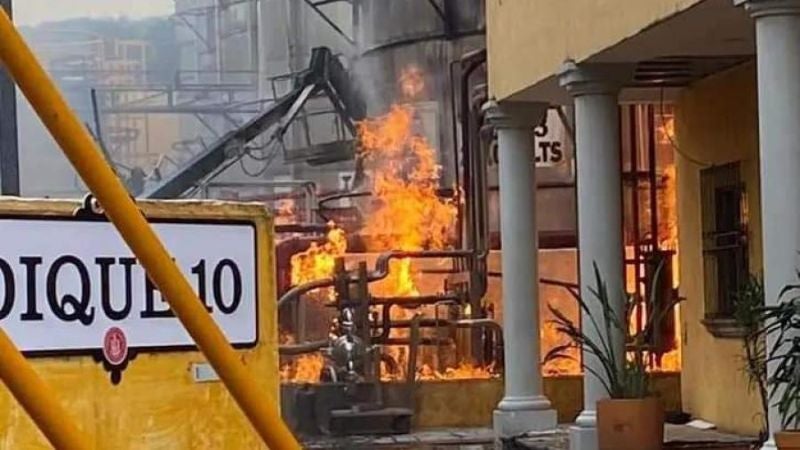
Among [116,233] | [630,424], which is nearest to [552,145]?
[630,424]

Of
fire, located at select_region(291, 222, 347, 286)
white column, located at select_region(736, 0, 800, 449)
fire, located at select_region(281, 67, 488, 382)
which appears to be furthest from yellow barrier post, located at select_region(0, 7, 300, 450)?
fire, located at select_region(291, 222, 347, 286)

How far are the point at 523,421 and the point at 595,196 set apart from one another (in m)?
3.43

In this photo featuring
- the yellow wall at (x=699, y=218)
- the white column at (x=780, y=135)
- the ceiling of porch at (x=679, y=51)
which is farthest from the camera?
the yellow wall at (x=699, y=218)

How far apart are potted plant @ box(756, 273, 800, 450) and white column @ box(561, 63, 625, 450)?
3717 millimetres

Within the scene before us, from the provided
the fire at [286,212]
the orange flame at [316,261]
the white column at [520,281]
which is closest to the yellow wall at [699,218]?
the white column at [520,281]

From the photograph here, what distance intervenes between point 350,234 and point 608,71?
12.0m

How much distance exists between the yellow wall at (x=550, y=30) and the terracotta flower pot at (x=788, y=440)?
286 cm

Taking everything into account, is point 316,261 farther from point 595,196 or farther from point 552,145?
point 595,196

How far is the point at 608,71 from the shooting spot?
42.3 feet

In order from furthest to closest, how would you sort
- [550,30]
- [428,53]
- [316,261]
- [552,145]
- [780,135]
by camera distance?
1. [428,53]
2. [316,261]
3. [552,145]
4. [550,30]
5. [780,135]

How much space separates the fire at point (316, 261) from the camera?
23.4 meters

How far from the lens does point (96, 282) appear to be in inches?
183

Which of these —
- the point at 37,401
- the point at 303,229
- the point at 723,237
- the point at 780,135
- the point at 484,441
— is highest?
the point at 303,229

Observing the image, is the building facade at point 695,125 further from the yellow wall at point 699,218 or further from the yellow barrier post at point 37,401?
the yellow barrier post at point 37,401
